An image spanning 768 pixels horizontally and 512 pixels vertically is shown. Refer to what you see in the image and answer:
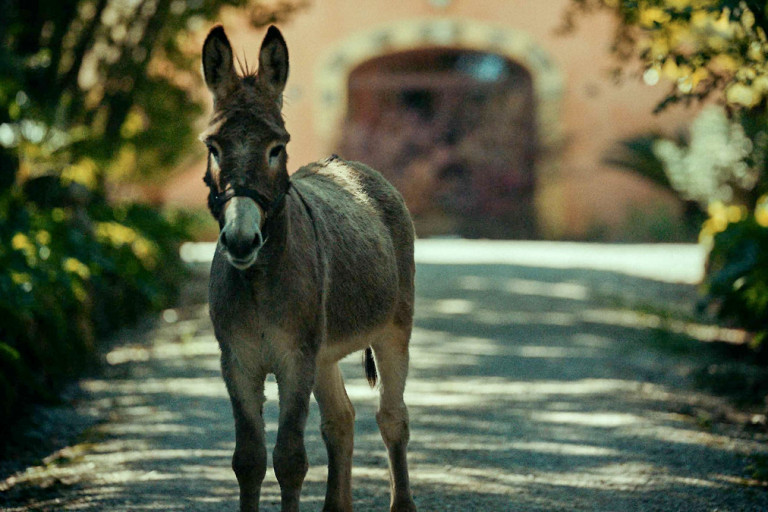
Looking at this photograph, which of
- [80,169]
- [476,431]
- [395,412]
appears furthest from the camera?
[80,169]

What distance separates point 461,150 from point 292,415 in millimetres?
18737

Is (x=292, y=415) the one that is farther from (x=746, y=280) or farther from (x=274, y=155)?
(x=746, y=280)

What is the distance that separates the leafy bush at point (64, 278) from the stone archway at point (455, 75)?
1084cm

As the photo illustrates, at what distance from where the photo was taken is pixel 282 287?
409 cm

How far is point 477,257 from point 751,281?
28.9ft

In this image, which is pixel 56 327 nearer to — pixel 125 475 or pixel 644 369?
pixel 125 475

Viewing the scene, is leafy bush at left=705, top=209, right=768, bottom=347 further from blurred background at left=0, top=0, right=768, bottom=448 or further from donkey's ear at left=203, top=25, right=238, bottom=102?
donkey's ear at left=203, top=25, right=238, bottom=102

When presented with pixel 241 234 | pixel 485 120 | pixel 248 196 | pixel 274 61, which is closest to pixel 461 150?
pixel 485 120

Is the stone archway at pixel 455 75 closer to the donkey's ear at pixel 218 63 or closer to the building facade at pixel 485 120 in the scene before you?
the building facade at pixel 485 120

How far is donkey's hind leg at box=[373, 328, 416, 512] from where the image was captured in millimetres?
4875

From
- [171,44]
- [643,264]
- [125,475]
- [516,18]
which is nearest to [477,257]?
[643,264]

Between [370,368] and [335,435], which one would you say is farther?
[370,368]

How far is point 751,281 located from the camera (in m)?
8.20

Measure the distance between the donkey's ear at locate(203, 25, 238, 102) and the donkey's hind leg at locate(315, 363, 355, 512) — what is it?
148 centimetres
